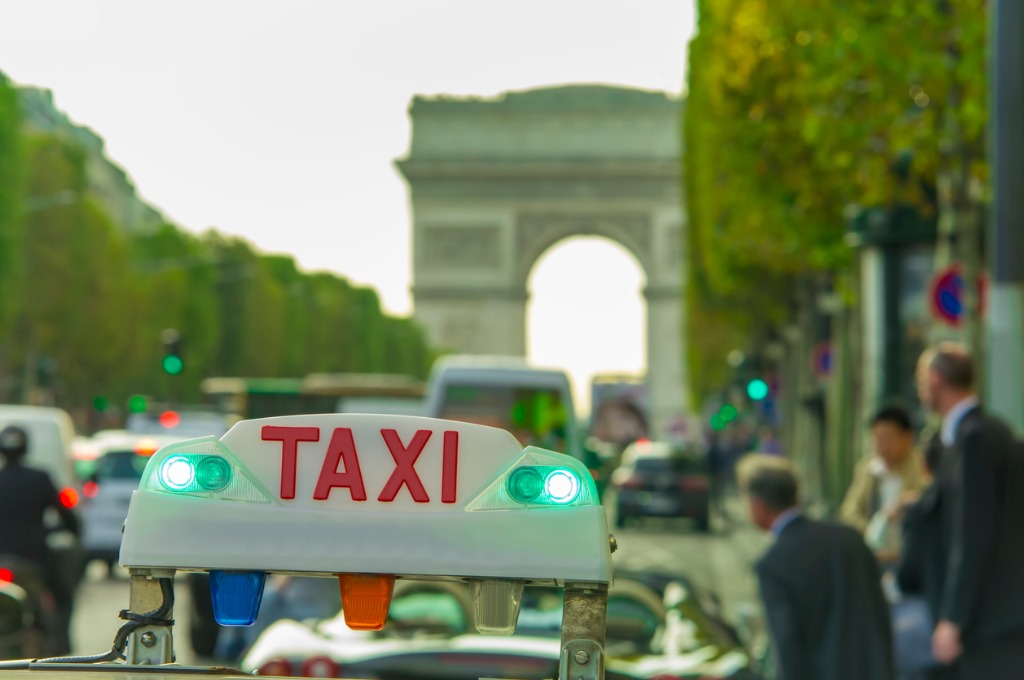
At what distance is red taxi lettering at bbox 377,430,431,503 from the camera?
184cm

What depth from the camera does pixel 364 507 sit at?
1.84 meters

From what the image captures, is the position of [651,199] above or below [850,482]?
above

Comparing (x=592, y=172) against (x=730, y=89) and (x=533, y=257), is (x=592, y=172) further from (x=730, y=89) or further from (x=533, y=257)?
(x=730, y=89)

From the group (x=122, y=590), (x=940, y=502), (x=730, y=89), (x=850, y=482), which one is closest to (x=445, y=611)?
(x=940, y=502)

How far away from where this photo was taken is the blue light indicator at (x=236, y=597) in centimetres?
190

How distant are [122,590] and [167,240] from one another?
156 ft

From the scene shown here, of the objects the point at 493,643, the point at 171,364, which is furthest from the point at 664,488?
the point at 493,643

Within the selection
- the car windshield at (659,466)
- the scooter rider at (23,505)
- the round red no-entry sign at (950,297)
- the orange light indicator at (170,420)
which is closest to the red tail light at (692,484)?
the car windshield at (659,466)

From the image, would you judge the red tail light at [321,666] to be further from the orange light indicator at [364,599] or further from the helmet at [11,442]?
the helmet at [11,442]

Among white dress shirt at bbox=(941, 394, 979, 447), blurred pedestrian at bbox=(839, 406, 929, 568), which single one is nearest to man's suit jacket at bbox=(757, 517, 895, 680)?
white dress shirt at bbox=(941, 394, 979, 447)

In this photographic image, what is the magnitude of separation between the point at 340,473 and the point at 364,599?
121 millimetres

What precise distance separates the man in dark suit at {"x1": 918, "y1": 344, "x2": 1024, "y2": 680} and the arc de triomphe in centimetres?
6366

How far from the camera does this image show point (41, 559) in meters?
9.86

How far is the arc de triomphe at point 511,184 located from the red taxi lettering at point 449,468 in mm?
67548
